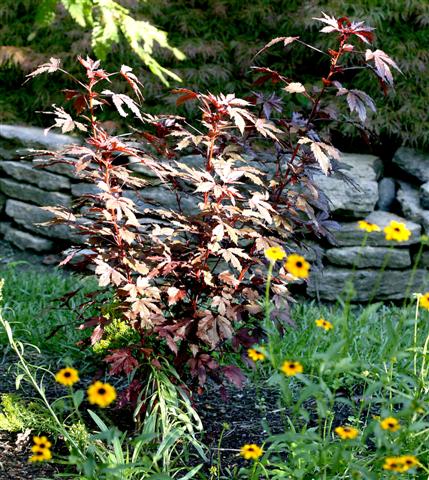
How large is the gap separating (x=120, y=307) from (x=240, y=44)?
9.76 feet

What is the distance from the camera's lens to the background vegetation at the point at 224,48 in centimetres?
444

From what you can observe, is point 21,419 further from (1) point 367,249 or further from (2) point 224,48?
(2) point 224,48

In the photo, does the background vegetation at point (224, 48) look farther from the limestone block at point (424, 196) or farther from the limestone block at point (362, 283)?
the limestone block at point (362, 283)

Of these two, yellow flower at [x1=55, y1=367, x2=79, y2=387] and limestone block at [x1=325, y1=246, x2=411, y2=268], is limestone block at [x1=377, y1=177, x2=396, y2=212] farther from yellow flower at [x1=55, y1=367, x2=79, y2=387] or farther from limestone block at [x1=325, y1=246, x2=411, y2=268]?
yellow flower at [x1=55, y1=367, x2=79, y2=387]

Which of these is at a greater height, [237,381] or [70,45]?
[70,45]

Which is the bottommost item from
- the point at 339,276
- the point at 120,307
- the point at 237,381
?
the point at 339,276

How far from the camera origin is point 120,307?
7.34 ft

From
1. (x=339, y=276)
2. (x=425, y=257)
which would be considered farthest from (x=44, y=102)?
(x=425, y=257)

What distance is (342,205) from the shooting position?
4074 mm

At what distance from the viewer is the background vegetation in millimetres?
4441

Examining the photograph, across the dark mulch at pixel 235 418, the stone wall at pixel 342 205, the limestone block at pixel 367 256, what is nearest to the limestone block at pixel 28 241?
the stone wall at pixel 342 205

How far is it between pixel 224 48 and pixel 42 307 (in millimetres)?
2248

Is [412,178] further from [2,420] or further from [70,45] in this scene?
[2,420]

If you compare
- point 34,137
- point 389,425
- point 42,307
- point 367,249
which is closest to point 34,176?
point 34,137
